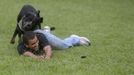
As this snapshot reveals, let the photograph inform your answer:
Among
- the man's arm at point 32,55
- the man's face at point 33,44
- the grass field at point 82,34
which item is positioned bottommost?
the grass field at point 82,34

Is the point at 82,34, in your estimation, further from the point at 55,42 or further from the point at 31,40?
the point at 31,40

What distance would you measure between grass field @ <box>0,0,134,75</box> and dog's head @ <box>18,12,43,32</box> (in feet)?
1.64

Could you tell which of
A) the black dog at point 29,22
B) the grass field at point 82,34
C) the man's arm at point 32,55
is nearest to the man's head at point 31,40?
the man's arm at point 32,55

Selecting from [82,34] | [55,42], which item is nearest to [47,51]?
[55,42]

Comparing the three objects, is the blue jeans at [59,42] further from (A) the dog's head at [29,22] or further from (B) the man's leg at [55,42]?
(A) the dog's head at [29,22]

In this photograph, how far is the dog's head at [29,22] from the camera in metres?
7.89

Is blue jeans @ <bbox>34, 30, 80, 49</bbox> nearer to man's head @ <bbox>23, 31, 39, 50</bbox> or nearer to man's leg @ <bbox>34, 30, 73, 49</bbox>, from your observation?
man's leg @ <bbox>34, 30, 73, 49</bbox>

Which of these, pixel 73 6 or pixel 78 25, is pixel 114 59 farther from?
pixel 73 6

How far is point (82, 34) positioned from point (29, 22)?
9.49ft

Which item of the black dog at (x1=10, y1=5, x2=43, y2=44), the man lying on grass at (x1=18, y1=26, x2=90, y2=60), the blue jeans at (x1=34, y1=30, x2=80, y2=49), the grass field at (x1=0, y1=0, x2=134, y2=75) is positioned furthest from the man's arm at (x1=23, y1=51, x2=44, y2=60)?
the black dog at (x1=10, y1=5, x2=43, y2=44)

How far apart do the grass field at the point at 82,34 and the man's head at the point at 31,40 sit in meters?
0.27

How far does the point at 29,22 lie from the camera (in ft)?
25.7

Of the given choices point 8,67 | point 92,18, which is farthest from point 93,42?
point 92,18

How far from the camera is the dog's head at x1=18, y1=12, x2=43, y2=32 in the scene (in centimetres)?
789
